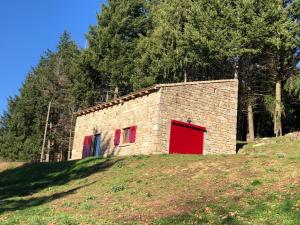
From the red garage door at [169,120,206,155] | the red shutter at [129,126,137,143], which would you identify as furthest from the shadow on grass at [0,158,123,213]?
the red garage door at [169,120,206,155]

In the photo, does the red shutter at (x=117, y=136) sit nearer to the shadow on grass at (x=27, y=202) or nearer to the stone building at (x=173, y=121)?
the stone building at (x=173, y=121)

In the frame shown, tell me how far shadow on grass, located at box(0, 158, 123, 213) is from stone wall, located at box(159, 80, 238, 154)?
16.5 ft

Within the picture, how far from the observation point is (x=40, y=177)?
26344mm

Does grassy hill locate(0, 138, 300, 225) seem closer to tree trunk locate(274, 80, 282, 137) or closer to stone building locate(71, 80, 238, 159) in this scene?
stone building locate(71, 80, 238, 159)

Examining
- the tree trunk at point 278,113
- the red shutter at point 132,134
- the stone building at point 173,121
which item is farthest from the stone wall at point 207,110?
the tree trunk at point 278,113

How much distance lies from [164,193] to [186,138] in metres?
13.3

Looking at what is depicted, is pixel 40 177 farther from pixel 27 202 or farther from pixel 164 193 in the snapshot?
pixel 164 193

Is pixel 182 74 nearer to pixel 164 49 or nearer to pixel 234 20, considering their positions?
pixel 164 49

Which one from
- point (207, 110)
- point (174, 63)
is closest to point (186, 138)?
point (207, 110)

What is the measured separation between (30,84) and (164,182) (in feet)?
156

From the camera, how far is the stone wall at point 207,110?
1123 inches

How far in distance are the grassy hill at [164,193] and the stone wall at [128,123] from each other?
2998 mm

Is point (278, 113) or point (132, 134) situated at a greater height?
point (278, 113)

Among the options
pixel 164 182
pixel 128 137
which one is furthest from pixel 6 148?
pixel 164 182
